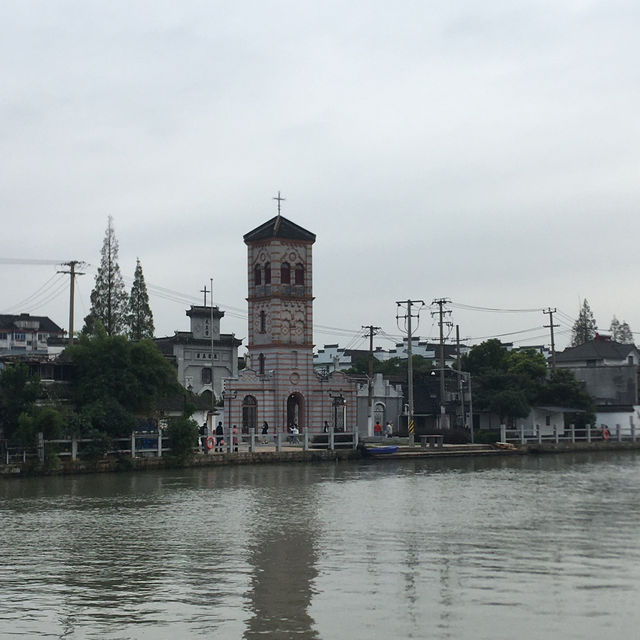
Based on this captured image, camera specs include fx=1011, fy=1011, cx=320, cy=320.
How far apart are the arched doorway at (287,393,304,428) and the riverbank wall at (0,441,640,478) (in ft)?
29.6

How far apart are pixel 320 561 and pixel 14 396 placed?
94.7ft

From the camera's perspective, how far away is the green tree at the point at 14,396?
47.5 m

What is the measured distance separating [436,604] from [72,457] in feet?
109

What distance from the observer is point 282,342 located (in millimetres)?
69000

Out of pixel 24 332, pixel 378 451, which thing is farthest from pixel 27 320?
pixel 378 451

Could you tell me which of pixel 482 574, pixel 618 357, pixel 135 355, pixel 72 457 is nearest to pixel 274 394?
pixel 135 355

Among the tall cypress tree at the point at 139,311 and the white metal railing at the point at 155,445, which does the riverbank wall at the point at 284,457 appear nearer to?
the white metal railing at the point at 155,445

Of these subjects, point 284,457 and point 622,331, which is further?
point 622,331

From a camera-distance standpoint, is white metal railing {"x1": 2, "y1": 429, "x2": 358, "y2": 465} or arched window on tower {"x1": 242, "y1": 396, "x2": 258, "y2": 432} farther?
arched window on tower {"x1": 242, "y1": 396, "x2": 258, "y2": 432}

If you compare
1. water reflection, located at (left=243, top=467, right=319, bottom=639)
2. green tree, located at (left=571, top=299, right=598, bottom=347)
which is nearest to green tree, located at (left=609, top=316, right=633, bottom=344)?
green tree, located at (left=571, top=299, right=598, bottom=347)

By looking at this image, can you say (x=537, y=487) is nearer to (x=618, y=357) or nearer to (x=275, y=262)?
(x=275, y=262)

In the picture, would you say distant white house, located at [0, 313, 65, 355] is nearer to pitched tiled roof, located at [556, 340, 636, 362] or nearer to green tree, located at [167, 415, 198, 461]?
pitched tiled roof, located at [556, 340, 636, 362]

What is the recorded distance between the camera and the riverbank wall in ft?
153

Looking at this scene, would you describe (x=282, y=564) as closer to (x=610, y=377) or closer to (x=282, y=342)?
(x=282, y=342)
